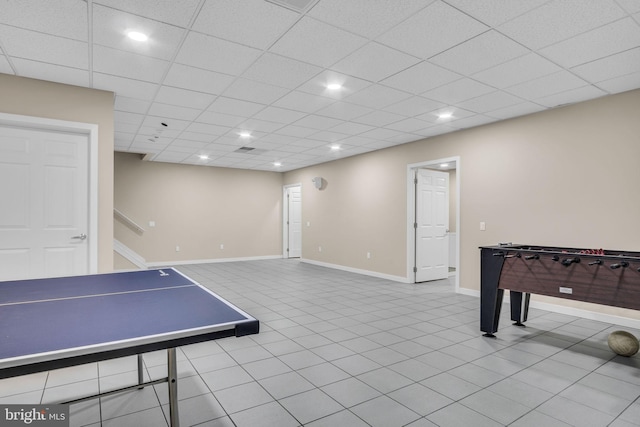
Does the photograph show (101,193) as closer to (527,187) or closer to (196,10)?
(196,10)

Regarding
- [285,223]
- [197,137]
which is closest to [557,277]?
[197,137]

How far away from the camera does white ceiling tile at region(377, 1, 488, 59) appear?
2.42 meters

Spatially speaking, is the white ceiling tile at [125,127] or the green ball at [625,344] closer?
the green ball at [625,344]

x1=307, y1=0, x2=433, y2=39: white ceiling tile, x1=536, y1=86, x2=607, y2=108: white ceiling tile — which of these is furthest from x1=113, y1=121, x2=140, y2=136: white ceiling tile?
x1=536, y1=86, x2=607, y2=108: white ceiling tile

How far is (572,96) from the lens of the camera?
3994 millimetres

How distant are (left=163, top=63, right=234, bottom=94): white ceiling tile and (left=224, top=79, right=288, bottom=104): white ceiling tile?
0.32 ft

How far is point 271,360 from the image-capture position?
294cm

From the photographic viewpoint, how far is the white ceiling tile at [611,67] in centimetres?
301

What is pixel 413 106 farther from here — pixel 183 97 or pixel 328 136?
pixel 183 97

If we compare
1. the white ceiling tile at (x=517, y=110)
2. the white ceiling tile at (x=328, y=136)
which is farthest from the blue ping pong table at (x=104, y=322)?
the white ceiling tile at (x=517, y=110)

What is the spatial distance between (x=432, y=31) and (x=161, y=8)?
6.48ft

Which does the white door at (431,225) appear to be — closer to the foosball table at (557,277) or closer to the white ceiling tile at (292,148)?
the white ceiling tile at (292,148)

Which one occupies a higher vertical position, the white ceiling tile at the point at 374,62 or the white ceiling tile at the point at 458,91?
the white ceiling tile at the point at 374,62

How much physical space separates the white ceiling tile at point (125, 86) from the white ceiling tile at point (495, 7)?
123 inches
